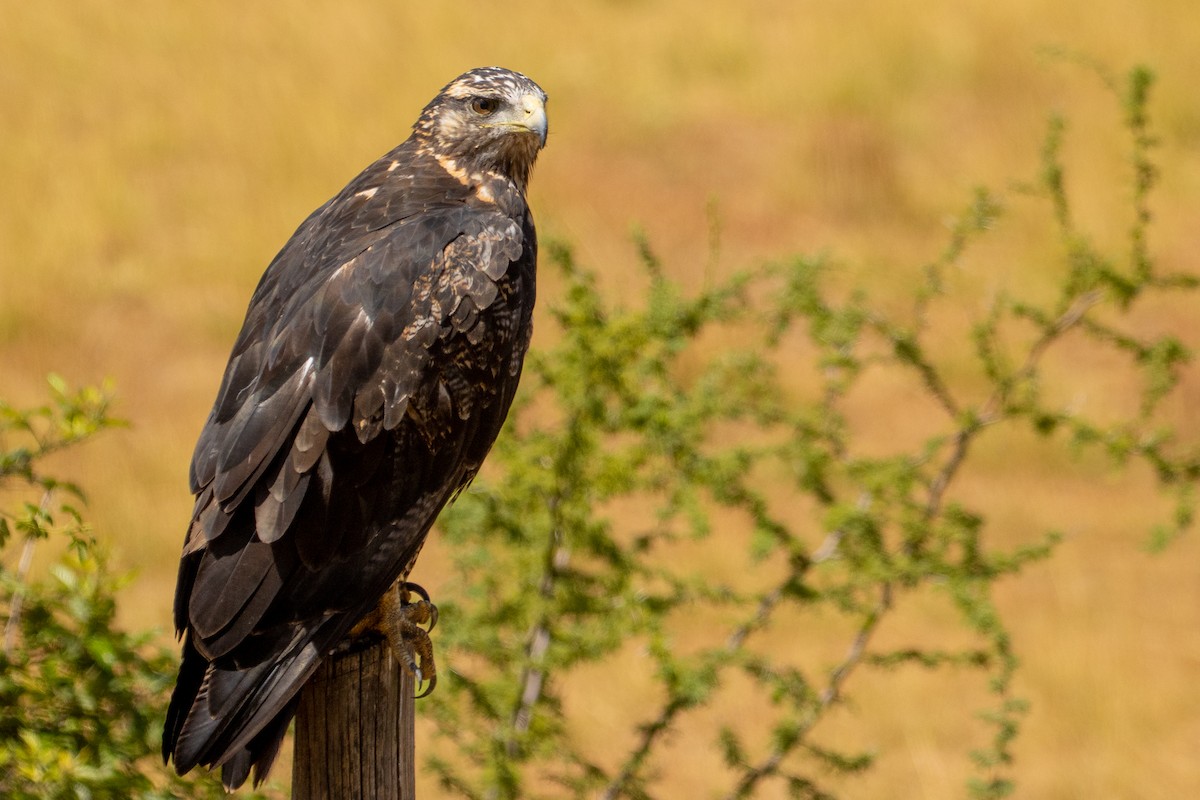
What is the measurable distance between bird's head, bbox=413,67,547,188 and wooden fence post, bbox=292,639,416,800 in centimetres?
164

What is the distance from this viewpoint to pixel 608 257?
42.5 feet

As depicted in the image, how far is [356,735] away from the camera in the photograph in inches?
120

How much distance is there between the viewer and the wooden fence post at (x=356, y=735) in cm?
303

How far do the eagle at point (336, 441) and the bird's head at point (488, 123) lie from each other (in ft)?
0.84

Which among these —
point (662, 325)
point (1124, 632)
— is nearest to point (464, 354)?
point (662, 325)

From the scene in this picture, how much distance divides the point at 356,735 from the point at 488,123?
6.31 ft

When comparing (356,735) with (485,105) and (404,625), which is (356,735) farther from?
(485,105)

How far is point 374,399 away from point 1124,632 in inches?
286

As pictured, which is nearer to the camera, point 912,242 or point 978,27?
point 912,242

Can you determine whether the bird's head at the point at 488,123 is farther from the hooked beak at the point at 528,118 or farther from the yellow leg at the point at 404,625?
the yellow leg at the point at 404,625

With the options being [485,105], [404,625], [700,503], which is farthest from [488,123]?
[700,503]

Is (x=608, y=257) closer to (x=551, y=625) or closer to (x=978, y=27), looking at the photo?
(x=978, y=27)

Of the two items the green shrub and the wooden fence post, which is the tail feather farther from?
the green shrub

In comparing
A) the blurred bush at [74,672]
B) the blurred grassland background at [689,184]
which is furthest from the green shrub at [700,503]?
the blurred grassland background at [689,184]
